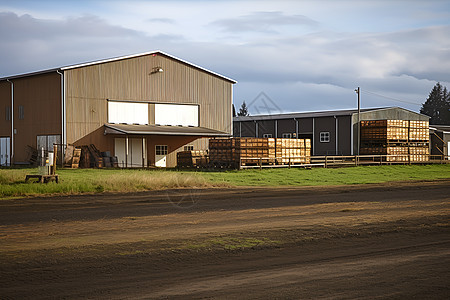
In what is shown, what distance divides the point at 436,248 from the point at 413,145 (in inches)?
1628

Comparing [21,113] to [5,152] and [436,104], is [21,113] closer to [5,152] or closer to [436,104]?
[5,152]

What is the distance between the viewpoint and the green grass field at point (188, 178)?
22.2 m

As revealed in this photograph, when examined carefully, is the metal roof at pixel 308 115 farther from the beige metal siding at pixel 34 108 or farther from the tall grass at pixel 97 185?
the tall grass at pixel 97 185

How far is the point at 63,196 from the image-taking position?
822 inches

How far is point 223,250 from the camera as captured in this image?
10375 millimetres

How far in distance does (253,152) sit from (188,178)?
40.5ft

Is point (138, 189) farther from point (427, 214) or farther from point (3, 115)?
point (3, 115)

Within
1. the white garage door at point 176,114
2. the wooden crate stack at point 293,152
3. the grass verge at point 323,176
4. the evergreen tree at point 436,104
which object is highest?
the evergreen tree at point 436,104

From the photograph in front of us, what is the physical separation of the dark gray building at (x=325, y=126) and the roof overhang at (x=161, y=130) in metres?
9.89

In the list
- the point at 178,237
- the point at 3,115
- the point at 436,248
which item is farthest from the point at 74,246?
the point at 3,115

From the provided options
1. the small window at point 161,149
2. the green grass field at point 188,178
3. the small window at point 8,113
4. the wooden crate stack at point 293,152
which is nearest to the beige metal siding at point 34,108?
the small window at point 8,113

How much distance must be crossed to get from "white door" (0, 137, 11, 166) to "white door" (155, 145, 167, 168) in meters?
10.5

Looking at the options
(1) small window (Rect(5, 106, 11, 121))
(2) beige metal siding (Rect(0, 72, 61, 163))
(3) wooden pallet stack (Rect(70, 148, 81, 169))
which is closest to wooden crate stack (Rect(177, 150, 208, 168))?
(3) wooden pallet stack (Rect(70, 148, 81, 169))

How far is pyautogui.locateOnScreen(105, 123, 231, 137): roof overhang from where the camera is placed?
125 ft
